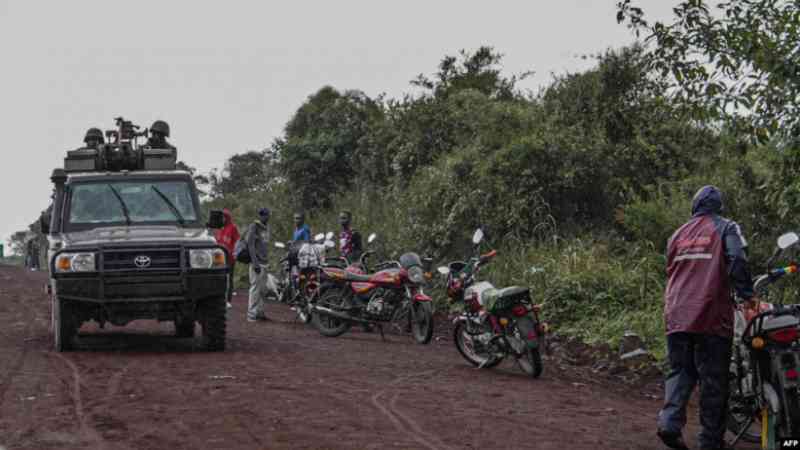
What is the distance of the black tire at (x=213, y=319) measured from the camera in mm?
13141

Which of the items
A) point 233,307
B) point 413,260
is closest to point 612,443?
point 413,260

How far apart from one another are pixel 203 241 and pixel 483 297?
335 centimetres

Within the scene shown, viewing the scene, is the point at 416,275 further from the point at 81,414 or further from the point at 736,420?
the point at 736,420

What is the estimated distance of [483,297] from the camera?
1237 centimetres

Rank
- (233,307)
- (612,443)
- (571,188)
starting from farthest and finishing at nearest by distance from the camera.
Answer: (233,307) → (571,188) → (612,443)

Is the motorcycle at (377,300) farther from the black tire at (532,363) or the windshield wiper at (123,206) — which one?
the windshield wiper at (123,206)

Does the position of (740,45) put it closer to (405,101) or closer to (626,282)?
(626,282)

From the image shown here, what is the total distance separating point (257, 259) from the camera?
59.7ft

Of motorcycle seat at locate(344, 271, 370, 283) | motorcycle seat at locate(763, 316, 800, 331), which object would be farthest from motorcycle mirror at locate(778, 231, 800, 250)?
motorcycle seat at locate(344, 271, 370, 283)

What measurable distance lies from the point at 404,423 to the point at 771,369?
2698mm

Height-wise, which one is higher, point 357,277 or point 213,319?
point 357,277

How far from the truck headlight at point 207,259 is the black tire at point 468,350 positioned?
287cm

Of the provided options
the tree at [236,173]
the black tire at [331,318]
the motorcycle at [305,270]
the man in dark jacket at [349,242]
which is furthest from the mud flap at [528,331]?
the tree at [236,173]

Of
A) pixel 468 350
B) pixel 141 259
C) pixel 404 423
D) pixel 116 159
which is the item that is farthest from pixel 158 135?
pixel 404 423
